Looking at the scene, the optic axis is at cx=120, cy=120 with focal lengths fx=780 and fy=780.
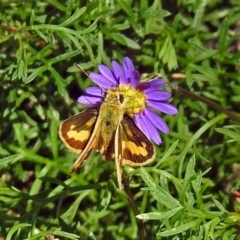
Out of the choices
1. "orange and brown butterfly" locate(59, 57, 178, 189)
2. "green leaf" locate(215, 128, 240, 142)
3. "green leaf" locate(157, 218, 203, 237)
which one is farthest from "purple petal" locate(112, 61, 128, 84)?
"green leaf" locate(157, 218, 203, 237)

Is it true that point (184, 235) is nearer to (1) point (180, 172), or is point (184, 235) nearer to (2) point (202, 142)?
(1) point (180, 172)

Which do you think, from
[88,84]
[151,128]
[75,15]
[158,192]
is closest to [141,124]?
[151,128]

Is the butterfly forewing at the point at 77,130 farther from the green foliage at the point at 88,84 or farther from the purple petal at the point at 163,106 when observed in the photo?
the green foliage at the point at 88,84

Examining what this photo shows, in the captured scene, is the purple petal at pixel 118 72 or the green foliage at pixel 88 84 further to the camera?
the green foliage at pixel 88 84

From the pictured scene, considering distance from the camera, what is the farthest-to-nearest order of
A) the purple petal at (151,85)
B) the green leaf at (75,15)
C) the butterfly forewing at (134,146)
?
the green leaf at (75,15)
the purple petal at (151,85)
the butterfly forewing at (134,146)

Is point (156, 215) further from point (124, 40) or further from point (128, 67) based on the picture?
point (124, 40)

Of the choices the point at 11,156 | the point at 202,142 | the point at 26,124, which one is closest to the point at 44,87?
the point at 26,124

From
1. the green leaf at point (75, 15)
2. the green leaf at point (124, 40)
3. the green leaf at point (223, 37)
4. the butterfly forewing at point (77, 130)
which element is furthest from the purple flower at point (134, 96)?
the green leaf at point (223, 37)
